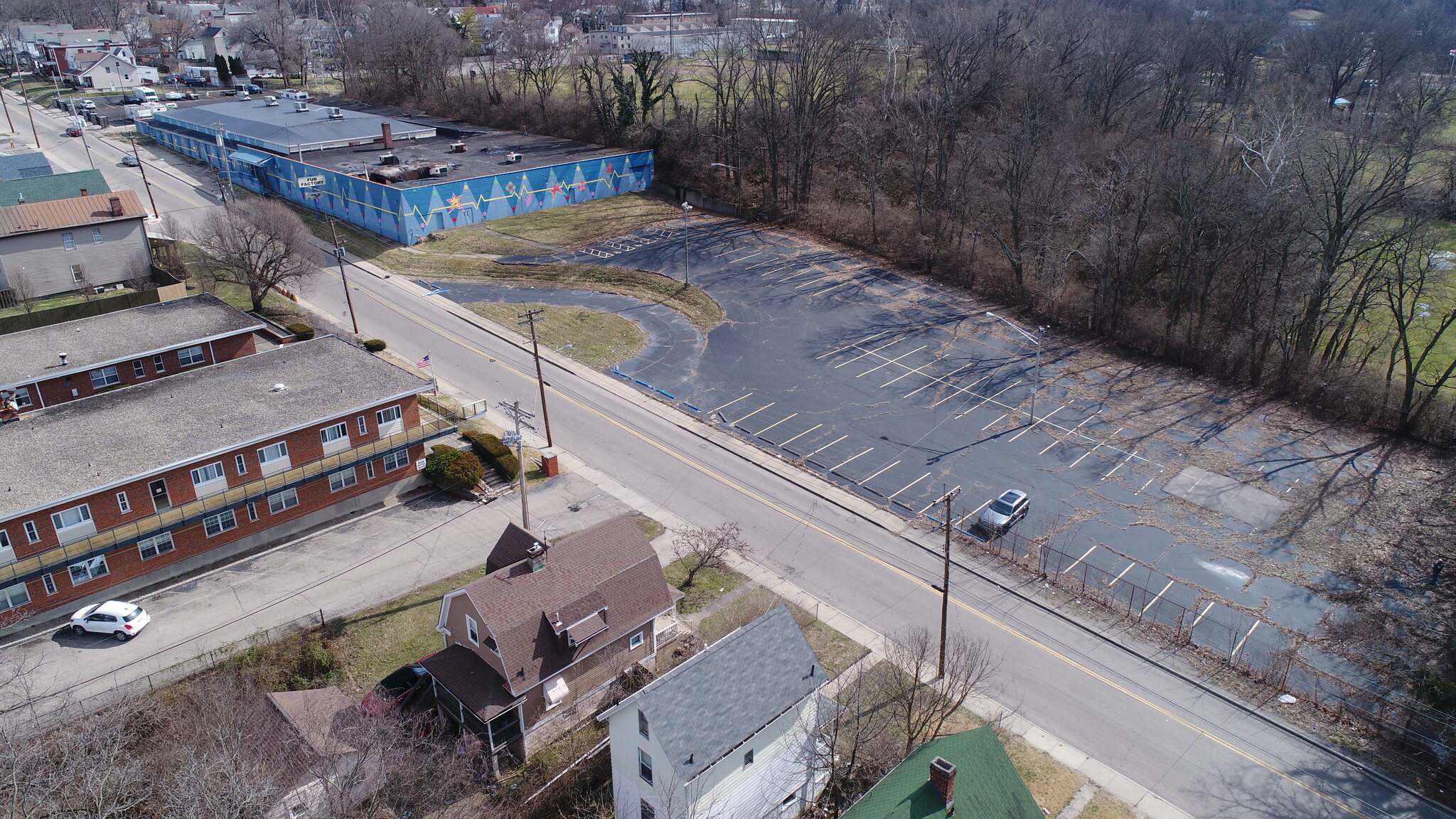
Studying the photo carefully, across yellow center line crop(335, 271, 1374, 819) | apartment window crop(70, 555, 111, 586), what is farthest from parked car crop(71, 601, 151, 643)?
yellow center line crop(335, 271, 1374, 819)

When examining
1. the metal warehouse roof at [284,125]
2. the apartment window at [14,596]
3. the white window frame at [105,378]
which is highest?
the metal warehouse roof at [284,125]

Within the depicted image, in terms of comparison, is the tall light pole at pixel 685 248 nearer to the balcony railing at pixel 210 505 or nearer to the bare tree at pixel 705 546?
the balcony railing at pixel 210 505

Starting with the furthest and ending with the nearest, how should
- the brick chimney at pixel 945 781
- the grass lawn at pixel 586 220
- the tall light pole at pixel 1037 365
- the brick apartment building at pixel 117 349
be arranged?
the grass lawn at pixel 586 220 < the tall light pole at pixel 1037 365 < the brick apartment building at pixel 117 349 < the brick chimney at pixel 945 781

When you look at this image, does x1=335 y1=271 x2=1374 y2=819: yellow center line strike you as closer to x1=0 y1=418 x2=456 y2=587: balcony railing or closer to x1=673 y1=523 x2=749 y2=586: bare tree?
x1=673 y1=523 x2=749 y2=586: bare tree

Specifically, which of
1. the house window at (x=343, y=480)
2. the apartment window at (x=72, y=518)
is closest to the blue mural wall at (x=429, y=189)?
the house window at (x=343, y=480)

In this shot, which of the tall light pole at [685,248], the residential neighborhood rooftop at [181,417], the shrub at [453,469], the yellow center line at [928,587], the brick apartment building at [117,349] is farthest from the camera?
the tall light pole at [685,248]
